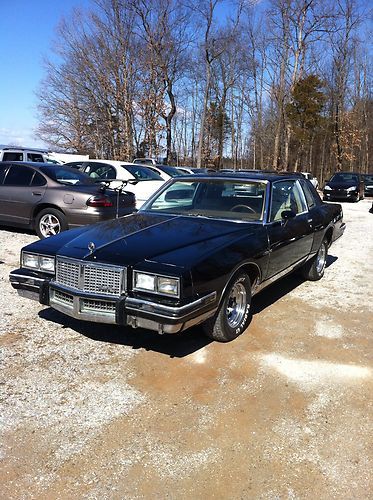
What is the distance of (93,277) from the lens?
11.8ft

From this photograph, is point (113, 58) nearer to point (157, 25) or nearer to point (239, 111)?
point (157, 25)

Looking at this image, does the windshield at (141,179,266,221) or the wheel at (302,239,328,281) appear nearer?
the windshield at (141,179,266,221)

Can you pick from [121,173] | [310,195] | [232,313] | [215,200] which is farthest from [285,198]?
[121,173]

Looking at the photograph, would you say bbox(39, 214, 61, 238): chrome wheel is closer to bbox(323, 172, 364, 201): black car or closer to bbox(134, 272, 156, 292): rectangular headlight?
bbox(134, 272, 156, 292): rectangular headlight

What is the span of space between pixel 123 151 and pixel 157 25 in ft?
28.0

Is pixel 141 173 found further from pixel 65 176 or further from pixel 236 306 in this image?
pixel 236 306

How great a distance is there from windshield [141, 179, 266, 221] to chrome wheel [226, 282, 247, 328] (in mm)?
885

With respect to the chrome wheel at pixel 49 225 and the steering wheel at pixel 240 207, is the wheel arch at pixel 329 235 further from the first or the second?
the chrome wheel at pixel 49 225

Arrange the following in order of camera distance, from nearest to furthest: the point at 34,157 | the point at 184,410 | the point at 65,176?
the point at 184,410, the point at 65,176, the point at 34,157

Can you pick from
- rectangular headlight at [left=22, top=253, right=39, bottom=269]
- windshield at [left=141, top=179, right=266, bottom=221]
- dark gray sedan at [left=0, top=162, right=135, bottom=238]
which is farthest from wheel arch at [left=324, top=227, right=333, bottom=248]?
rectangular headlight at [left=22, top=253, right=39, bottom=269]

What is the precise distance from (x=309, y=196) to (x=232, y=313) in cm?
279

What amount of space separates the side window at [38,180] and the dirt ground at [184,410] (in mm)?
3955

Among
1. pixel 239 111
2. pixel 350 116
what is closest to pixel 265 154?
pixel 239 111

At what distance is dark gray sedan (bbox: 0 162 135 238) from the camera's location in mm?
7934
